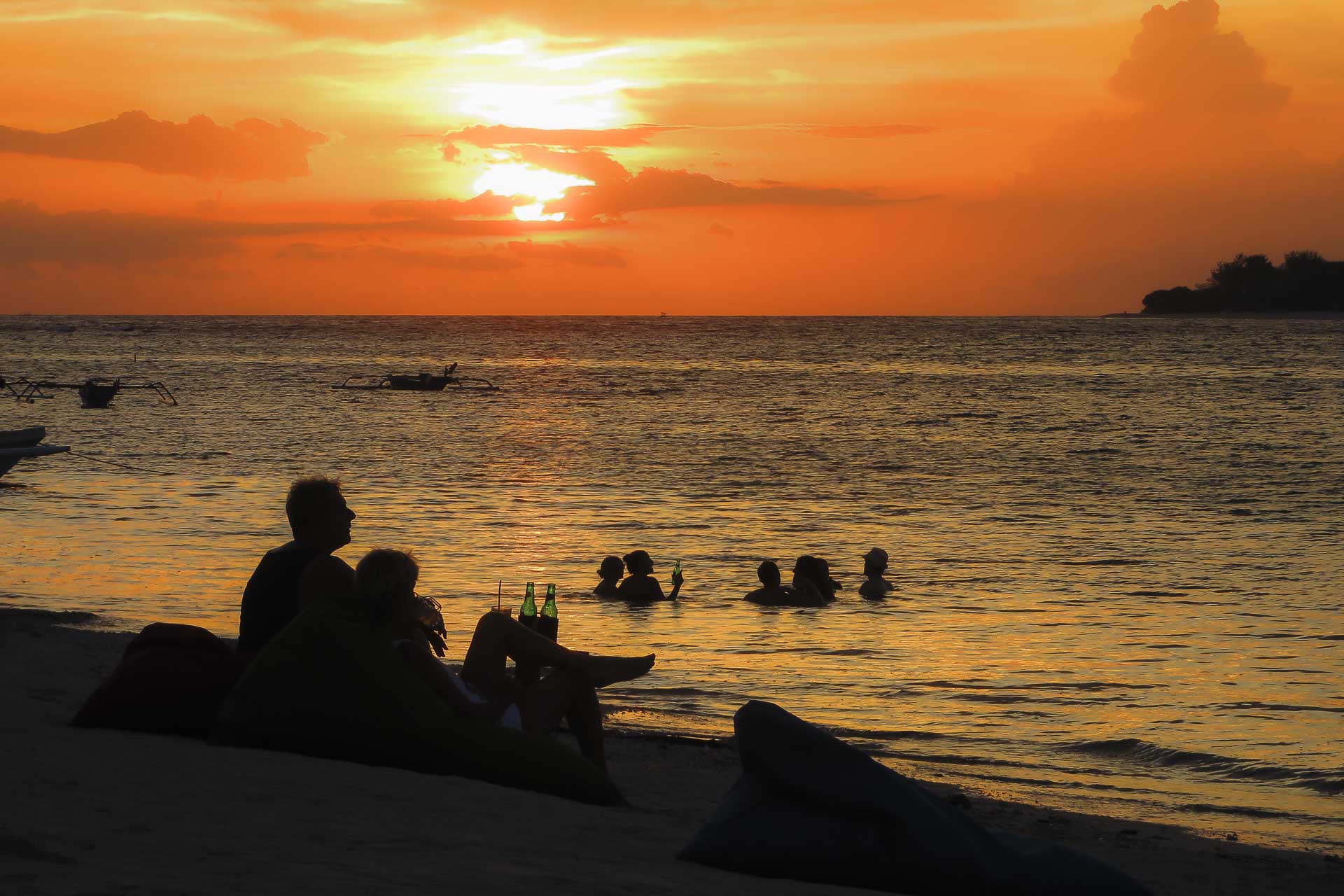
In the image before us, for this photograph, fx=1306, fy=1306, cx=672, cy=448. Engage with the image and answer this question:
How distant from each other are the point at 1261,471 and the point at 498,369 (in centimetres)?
6979

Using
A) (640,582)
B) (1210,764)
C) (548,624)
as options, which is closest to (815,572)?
(640,582)

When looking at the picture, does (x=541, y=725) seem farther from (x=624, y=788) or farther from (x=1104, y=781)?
(x=1104, y=781)

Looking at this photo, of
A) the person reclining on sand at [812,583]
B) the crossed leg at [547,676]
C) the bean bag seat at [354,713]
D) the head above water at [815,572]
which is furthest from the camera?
the head above water at [815,572]

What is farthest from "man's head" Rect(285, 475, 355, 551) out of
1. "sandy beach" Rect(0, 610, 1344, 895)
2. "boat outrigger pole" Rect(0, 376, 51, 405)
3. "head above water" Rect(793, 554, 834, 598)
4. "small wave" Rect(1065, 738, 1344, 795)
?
"boat outrigger pole" Rect(0, 376, 51, 405)

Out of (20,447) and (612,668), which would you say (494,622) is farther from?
(20,447)

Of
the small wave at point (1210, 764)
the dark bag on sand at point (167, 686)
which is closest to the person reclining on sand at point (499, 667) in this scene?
the dark bag on sand at point (167, 686)

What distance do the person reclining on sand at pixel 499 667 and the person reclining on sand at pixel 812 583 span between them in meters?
8.48

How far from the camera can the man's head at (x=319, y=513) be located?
6133mm

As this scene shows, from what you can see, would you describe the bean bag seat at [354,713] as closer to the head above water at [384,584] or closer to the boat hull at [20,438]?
the head above water at [384,584]

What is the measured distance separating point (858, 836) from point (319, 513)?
2928 mm

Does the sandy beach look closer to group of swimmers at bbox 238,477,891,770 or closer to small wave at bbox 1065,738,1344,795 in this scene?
group of swimmers at bbox 238,477,891,770

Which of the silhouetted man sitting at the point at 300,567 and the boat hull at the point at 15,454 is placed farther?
the boat hull at the point at 15,454

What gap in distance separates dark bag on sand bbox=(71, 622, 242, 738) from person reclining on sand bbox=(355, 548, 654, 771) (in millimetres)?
1021

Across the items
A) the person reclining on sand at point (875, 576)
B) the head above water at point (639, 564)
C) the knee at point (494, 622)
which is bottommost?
the person reclining on sand at point (875, 576)
